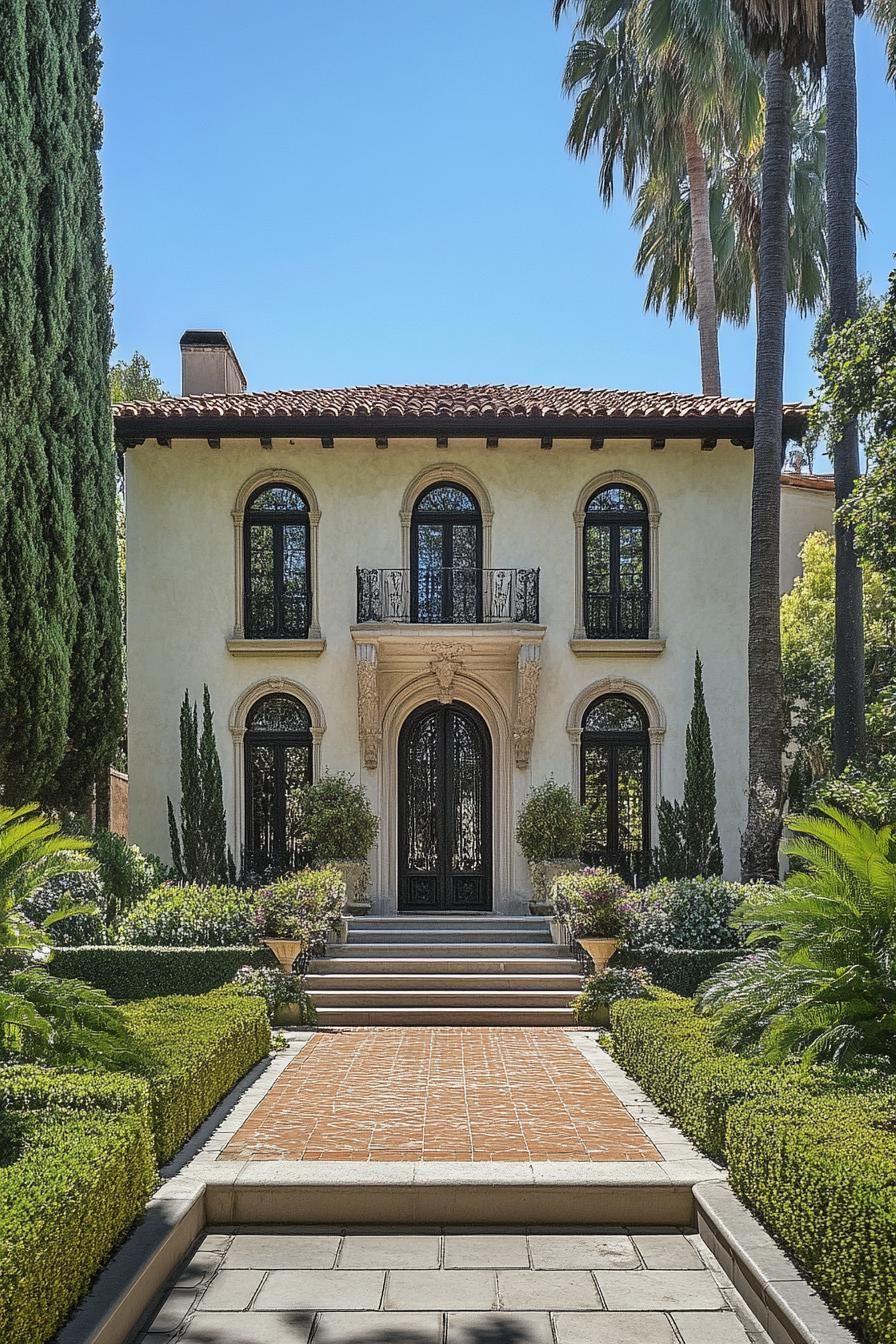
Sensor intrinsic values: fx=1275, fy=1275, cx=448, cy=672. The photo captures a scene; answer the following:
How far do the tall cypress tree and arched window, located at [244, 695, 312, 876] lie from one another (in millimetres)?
2471

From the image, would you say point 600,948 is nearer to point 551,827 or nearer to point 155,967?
point 551,827

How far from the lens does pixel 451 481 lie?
19672 mm

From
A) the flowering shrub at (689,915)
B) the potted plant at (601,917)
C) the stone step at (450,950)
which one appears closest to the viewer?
the potted plant at (601,917)

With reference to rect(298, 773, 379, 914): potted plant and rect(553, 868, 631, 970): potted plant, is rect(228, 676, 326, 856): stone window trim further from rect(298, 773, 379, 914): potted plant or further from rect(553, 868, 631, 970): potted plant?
rect(553, 868, 631, 970): potted plant

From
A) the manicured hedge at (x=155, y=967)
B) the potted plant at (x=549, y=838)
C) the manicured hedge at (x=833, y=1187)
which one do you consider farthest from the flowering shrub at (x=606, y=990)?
the manicured hedge at (x=833, y=1187)

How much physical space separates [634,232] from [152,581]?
17676 mm

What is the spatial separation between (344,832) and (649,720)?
5039mm

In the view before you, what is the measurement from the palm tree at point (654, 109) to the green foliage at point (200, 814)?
13.8 m

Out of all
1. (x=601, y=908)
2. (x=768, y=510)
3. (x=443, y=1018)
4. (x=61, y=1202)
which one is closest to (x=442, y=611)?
(x=768, y=510)

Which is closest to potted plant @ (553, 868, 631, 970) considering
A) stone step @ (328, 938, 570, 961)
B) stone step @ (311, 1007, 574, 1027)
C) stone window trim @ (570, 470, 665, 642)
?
stone step @ (311, 1007, 574, 1027)

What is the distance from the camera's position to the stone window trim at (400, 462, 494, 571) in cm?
1952

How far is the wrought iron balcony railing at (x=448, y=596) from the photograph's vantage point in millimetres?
19203

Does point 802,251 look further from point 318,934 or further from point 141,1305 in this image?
point 141,1305

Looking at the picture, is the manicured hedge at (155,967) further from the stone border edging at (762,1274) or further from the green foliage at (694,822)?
the stone border edging at (762,1274)
